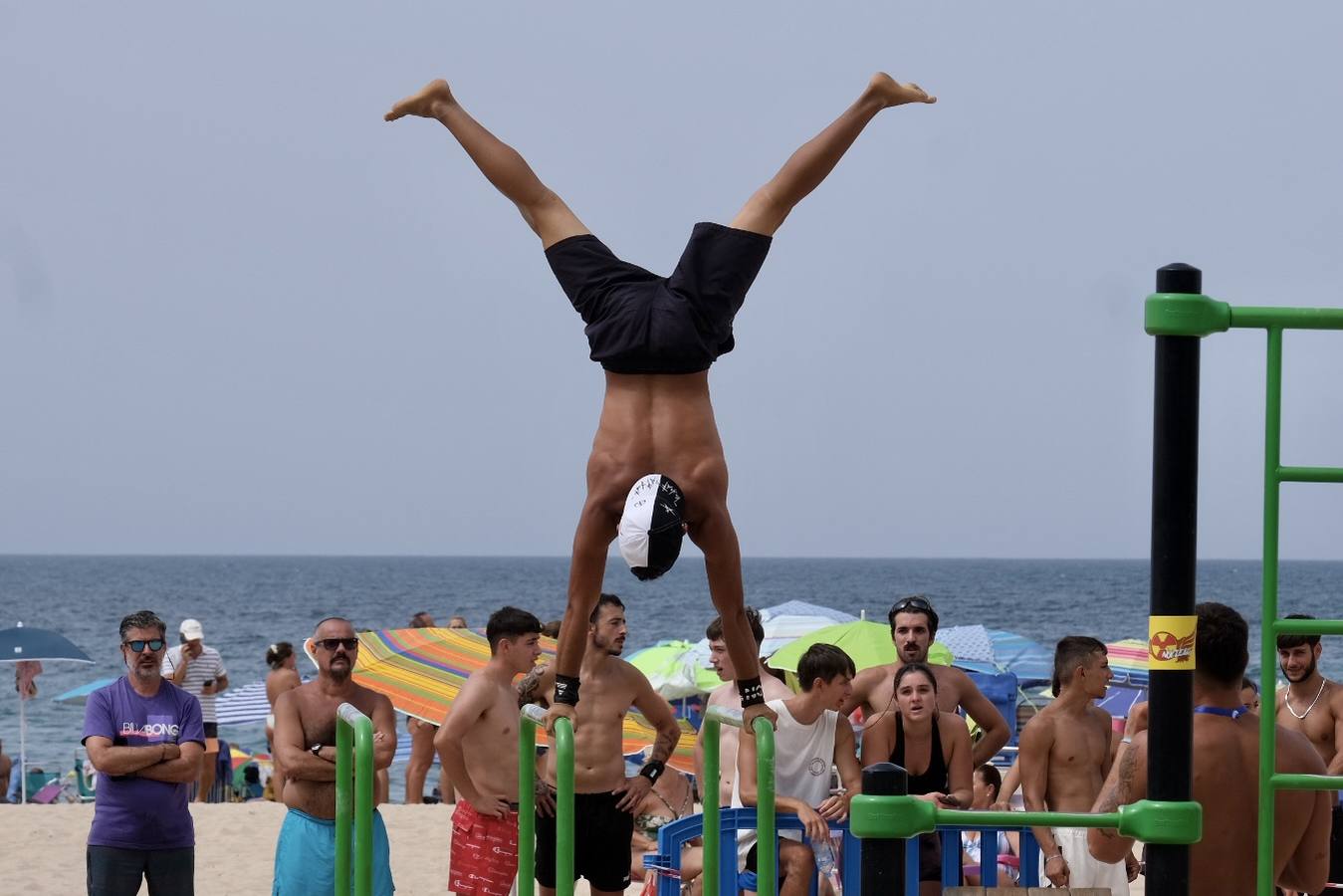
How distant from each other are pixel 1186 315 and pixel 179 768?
5120 mm

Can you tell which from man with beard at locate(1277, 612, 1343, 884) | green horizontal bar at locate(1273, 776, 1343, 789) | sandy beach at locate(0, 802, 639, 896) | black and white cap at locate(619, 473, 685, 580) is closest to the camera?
green horizontal bar at locate(1273, 776, 1343, 789)

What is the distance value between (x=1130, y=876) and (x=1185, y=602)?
4.29 meters

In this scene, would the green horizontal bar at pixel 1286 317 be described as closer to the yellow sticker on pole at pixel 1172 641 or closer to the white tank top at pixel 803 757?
the yellow sticker on pole at pixel 1172 641

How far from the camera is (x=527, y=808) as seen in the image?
5.50 metres

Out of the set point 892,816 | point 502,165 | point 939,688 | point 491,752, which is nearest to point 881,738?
point 939,688

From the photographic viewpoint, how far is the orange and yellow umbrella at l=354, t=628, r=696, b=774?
11.3 meters

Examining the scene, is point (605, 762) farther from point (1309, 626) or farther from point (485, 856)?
point (1309, 626)

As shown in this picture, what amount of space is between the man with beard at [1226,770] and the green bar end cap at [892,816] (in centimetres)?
88

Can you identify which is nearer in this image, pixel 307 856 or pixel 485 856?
pixel 307 856

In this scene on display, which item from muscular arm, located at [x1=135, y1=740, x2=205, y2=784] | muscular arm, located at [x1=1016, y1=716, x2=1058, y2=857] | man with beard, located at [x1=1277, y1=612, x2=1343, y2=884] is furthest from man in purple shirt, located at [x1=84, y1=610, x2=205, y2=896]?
man with beard, located at [x1=1277, y1=612, x2=1343, y2=884]

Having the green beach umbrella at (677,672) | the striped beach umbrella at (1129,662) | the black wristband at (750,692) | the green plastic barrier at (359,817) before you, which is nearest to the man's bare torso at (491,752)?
the green plastic barrier at (359,817)

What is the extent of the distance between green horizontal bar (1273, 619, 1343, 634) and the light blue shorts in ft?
14.0

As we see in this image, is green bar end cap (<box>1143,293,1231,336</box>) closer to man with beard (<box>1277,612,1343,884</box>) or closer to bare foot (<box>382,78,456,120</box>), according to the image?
bare foot (<box>382,78,456,120</box>)

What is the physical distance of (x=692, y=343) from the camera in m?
4.89
